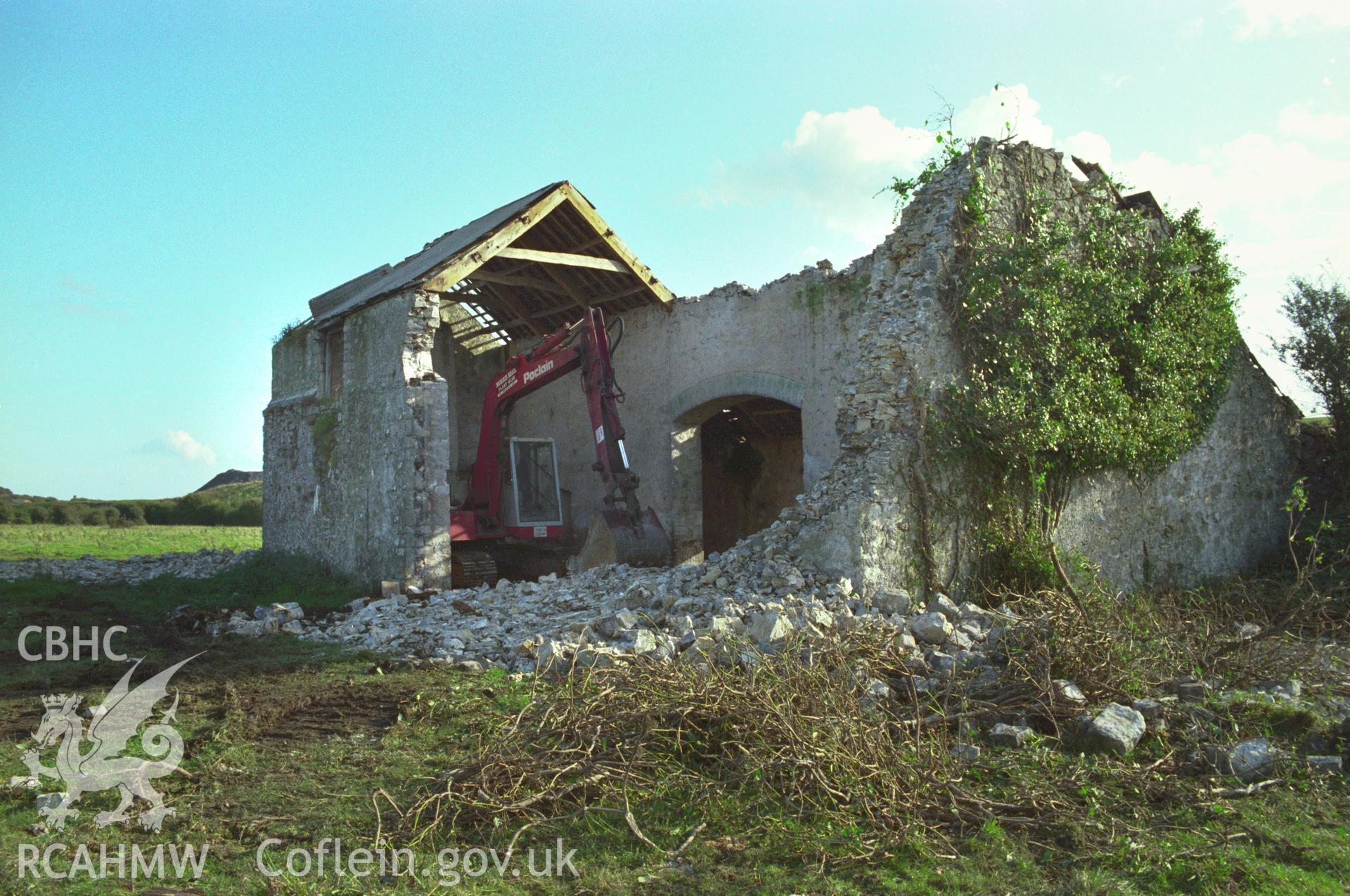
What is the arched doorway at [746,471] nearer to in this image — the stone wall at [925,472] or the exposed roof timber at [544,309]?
the exposed roof timber at [544,309]

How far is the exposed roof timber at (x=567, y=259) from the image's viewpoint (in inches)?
462

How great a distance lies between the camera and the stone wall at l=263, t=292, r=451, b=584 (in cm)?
1065

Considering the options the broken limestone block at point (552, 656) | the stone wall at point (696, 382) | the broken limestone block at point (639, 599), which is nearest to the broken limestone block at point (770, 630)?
the broken limestone block at point (552, 656)

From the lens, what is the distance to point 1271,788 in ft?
14.3

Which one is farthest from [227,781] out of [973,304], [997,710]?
[973,304]

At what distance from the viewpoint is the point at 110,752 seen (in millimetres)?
4738

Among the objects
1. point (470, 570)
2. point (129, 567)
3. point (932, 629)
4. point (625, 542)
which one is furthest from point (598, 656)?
point (129, 567)

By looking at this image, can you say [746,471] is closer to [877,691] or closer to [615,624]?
[615,624]

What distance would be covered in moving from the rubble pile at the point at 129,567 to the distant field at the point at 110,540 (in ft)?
3.13

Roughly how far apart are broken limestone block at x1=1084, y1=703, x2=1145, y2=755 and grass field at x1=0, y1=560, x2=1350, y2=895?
0.09m

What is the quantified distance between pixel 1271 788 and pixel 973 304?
4842 millimetres

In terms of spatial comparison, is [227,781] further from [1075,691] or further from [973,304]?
[973,304]

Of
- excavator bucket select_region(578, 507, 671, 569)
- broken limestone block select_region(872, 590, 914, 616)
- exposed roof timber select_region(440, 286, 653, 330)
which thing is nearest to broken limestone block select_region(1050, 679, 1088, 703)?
broken limestone block select_region(872, 590, 914, 616)

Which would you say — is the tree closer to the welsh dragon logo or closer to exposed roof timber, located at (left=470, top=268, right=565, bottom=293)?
exposed roof timber, located at (left=470, top=268, right=565, bottom=293)
